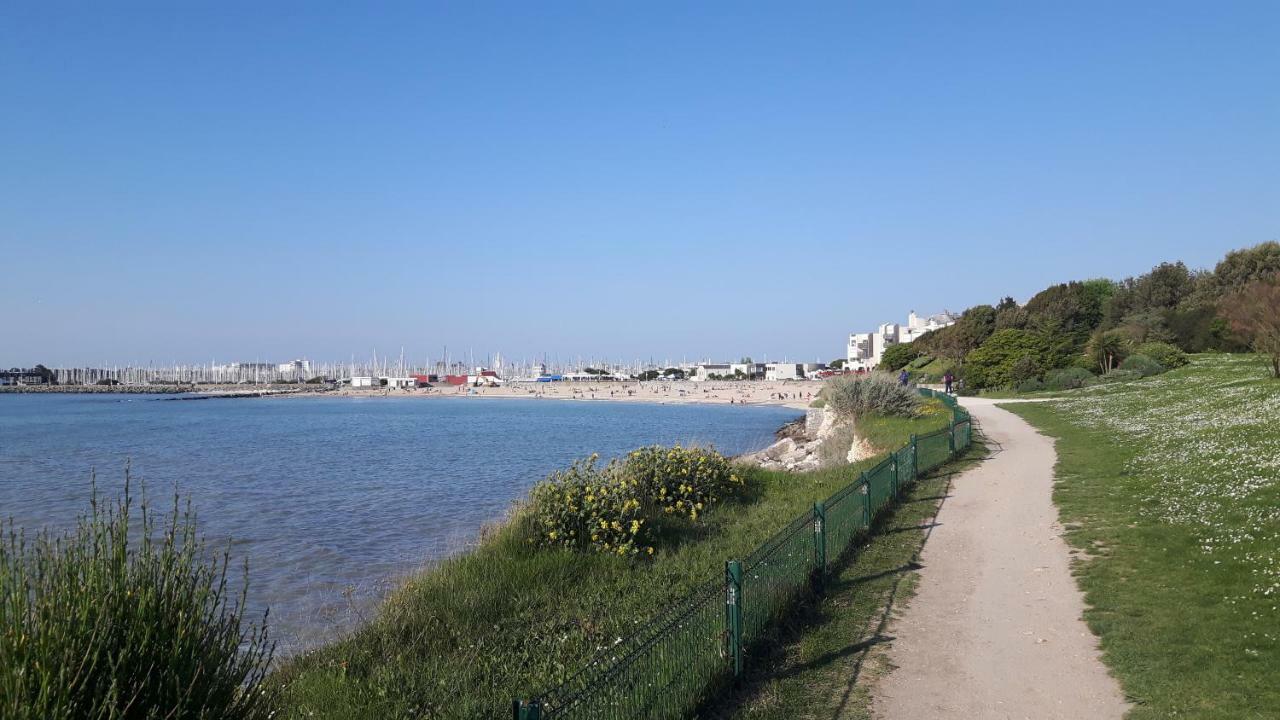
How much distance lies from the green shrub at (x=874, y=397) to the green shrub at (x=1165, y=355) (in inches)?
1104

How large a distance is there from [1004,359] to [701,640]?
55051 mm

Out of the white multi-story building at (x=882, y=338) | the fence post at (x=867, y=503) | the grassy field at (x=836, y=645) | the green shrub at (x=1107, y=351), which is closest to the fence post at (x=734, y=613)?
the grassy field at (x=836, y=645)

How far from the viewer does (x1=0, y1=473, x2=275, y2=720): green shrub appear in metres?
3.77

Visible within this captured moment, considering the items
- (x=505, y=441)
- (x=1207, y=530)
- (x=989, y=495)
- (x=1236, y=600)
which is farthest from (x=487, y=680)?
(x=505, y=441)

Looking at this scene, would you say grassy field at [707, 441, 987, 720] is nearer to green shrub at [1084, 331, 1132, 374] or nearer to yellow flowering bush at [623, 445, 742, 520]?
yellow flowering bush at [623, 445, 742, 520]

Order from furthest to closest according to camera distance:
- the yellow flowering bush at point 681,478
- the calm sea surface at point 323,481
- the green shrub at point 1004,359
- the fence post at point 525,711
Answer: the green shrub at point 1004,359 → the calm sea surface at point 323,481 → the yellow flowering bush at point 681,478 → the fence post at point 525,711

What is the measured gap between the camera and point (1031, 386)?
51.7 m

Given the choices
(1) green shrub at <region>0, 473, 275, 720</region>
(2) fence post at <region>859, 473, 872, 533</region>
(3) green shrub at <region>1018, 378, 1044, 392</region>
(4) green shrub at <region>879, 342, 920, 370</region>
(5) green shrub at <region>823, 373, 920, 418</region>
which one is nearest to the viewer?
(1) green shrub at <region>0, 473, 275, 720</region>

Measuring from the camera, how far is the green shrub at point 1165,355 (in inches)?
1895

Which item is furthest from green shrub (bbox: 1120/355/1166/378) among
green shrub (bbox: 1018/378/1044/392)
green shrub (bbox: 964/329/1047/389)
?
green shrub (bbox: 964/329/1047/389)

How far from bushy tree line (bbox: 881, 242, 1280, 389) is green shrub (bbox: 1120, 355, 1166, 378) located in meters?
0.06

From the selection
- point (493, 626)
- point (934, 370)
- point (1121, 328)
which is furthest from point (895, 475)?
point (934, 370)

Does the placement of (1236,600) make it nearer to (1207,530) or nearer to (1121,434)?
(1207,530)

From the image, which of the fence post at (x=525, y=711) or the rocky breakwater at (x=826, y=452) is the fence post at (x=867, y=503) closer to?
the fence post at (x=525, y=711)
